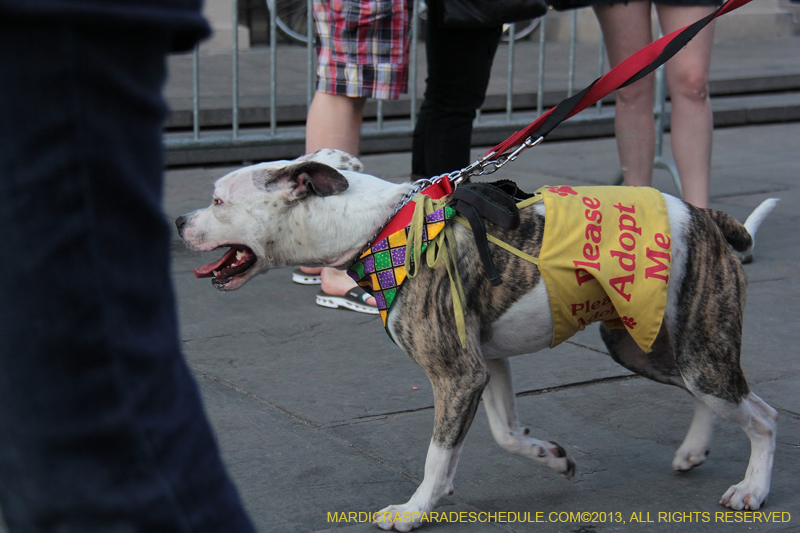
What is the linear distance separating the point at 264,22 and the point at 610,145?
754 centimetres

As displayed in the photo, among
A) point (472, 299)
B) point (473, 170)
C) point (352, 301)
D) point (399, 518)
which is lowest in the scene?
point (399, 518)

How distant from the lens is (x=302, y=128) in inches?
346

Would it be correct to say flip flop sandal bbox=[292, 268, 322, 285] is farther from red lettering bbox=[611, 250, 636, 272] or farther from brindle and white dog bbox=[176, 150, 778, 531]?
red lettering bbox=[611, 250, 636, 272]

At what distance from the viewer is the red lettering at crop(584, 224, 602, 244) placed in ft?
8.70

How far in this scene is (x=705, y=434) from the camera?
291 centimetres

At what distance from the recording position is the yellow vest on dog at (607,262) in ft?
8.61

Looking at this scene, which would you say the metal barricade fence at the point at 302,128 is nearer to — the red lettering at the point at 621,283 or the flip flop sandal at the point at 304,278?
the flip flop sandal at the point at 304,278

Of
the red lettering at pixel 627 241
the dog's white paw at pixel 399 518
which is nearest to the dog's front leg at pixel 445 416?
the dog's white paw at pixel 399 518

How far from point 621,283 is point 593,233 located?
0.17 meters

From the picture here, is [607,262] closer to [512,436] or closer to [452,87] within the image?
[512,436]

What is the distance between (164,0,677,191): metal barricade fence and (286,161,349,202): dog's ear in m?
3.14

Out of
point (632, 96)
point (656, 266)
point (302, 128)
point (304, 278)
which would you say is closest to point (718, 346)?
point (656, 266)

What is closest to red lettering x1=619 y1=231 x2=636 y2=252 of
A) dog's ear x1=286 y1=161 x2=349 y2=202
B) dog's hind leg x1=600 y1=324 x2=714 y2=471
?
dog's hind leg x1=600 y1=324 x2=714 y2=471

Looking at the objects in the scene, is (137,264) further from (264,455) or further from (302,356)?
(302,356)
